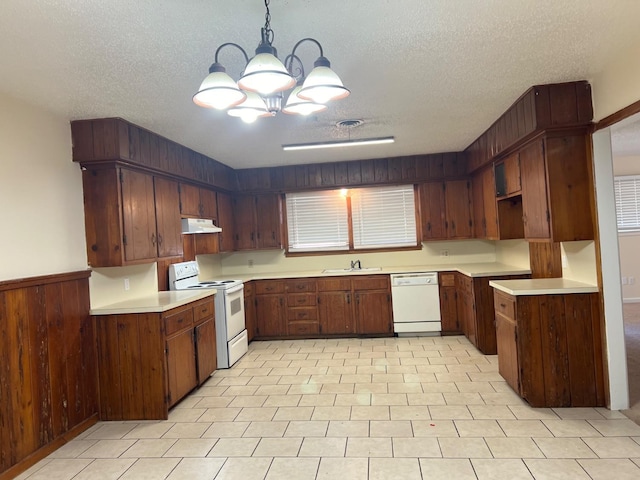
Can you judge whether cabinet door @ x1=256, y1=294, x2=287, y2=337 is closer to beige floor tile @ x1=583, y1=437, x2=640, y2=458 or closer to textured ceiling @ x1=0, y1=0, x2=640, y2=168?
textured ceiling @ x1=0, y1=0, x2=640, y2=168

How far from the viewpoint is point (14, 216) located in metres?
2.76

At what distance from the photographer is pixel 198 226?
4680mm

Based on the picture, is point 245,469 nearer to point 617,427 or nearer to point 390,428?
point 390,428

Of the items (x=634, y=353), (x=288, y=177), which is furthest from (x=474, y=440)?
(x=288, y=177)

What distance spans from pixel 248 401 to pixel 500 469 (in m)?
2.06

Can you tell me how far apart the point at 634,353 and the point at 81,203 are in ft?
18.3

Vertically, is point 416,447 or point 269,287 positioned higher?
point 269,287

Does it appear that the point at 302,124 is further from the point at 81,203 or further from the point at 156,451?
the point at 156,451

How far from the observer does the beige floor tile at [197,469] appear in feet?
8.04

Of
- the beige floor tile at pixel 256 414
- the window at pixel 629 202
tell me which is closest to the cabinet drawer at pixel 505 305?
the beige floor tile at pixel 256 414

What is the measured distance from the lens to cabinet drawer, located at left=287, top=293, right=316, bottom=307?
562 centimetres

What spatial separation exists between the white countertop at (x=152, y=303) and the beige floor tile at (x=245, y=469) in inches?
52.3

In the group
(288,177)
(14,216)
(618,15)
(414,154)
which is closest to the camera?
(618,15)

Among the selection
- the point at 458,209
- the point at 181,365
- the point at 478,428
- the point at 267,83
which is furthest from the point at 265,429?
the point at 458,209
